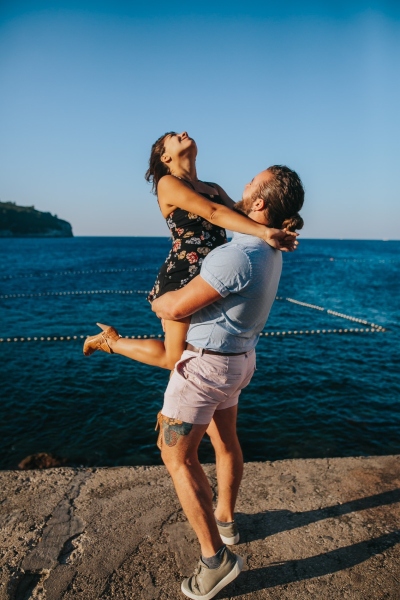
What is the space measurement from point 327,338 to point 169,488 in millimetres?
15521

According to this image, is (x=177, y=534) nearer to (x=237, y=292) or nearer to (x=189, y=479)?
(x=189, y=479)

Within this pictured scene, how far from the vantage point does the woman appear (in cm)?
246

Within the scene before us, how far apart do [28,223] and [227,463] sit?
553ft

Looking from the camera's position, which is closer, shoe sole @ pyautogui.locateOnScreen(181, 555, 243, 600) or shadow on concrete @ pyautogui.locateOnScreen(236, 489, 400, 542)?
shoe sole @ pyautogui.locateOnScreen(181, 555, 243, 600)

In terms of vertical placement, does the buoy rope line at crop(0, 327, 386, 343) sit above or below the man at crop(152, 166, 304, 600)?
below

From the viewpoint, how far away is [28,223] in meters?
156

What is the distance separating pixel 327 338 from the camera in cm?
1781

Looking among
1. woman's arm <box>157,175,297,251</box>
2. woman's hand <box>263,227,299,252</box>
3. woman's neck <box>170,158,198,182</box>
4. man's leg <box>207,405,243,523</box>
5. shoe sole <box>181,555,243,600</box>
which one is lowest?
shoe sole <box>181,555,243,600</box>

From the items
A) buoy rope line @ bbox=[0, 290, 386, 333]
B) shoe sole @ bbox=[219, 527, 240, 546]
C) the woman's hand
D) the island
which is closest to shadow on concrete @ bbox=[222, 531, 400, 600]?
shoe sole @ bbox=[219, 527, 240, 546]

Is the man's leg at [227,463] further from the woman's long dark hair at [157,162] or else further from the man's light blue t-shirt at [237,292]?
the woman's long dark hair at [157,162]

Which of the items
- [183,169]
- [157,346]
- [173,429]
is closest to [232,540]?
[173,429]

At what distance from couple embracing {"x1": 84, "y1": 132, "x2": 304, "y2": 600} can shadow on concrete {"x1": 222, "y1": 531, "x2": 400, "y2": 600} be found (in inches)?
5.5

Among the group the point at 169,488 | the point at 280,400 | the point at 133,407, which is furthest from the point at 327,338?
the point at 169,488

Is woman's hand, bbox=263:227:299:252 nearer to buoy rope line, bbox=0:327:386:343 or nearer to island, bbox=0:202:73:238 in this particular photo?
buoy rope line, bbox=0:327:386:343
